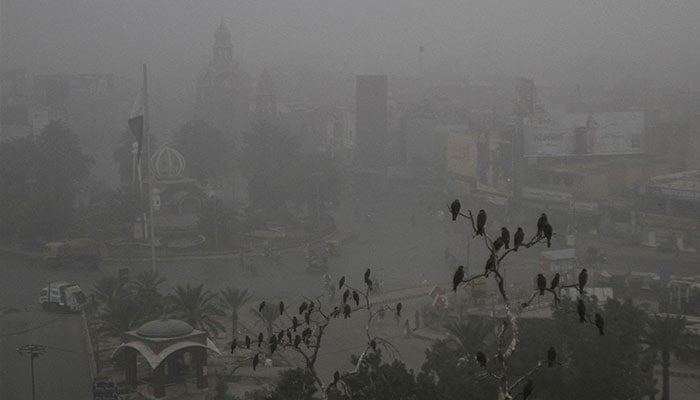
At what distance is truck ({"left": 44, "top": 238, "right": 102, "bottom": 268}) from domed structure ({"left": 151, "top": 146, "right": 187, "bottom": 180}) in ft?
35.0

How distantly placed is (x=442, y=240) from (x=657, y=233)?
29.3 ft

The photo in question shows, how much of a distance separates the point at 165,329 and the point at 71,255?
16214 mm

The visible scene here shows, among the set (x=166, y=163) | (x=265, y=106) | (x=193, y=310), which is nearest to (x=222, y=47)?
(x=265, y=106)

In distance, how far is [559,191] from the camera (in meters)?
46.1

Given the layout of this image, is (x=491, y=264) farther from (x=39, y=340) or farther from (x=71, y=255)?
(x=71, y=255)

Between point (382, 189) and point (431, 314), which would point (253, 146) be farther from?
point (431, 314)

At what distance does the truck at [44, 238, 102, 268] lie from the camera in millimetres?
35625

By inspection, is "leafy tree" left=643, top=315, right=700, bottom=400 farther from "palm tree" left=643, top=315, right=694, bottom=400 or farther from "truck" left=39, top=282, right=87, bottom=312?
"truck" left=39, top=282, right=87, bottom=312

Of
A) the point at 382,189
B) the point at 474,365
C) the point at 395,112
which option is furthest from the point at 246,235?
the point at 395,112

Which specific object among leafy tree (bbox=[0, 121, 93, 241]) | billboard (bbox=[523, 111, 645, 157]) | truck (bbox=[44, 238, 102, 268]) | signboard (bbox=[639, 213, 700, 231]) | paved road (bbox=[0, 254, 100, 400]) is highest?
billboard (bbox=[523, 111, 645, 157])

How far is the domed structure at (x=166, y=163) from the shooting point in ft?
153

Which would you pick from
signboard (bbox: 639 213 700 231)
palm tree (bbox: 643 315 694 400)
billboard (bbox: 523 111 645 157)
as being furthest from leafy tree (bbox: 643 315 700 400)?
billboard (bbox: 523 111 645 157)

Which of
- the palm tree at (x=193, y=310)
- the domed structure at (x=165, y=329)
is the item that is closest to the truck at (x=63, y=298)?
the palm tree at (x=193, y=310)

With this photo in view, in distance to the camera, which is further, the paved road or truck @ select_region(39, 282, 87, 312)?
truck @ select_region(39, 282, 87, 312)
